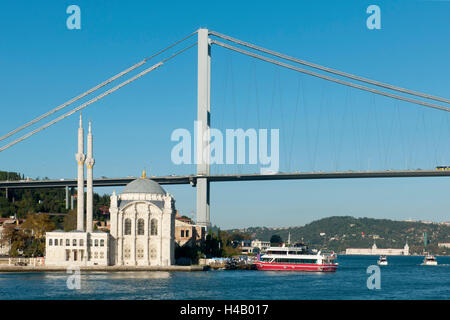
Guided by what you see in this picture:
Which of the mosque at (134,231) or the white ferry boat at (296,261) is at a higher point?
the mosque at (134,231)

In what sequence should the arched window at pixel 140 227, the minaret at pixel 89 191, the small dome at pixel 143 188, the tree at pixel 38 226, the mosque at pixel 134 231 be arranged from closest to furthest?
1. the mosque at pixel 134 231
2. the arched window at pixel 140 227
3. the minaret at pixel 89 191
4. the small dome at pixel 143 188
5. the tree at pixel 38 226

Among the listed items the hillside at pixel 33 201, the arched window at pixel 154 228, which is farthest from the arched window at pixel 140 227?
the hillside at pixel 33 201

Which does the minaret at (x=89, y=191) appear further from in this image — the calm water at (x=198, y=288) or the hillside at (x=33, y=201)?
the hillside at (x=33, y=201)

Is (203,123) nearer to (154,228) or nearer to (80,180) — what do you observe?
(154,228)

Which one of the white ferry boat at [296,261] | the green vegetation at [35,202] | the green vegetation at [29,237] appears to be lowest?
the white ferry boat at [296,261]

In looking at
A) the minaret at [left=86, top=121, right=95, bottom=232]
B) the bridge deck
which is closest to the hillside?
the bridge deck

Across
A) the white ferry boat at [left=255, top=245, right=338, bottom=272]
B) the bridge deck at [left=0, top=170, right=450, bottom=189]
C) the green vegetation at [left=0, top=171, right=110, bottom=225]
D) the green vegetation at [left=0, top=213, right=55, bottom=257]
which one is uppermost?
the bridge deck at [left=0, top=170, right=450, bottom=189]

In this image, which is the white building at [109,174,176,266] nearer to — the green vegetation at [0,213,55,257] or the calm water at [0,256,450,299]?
the calm water at [0,256,450,299]

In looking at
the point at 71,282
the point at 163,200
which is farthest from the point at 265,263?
the point at 71,282
